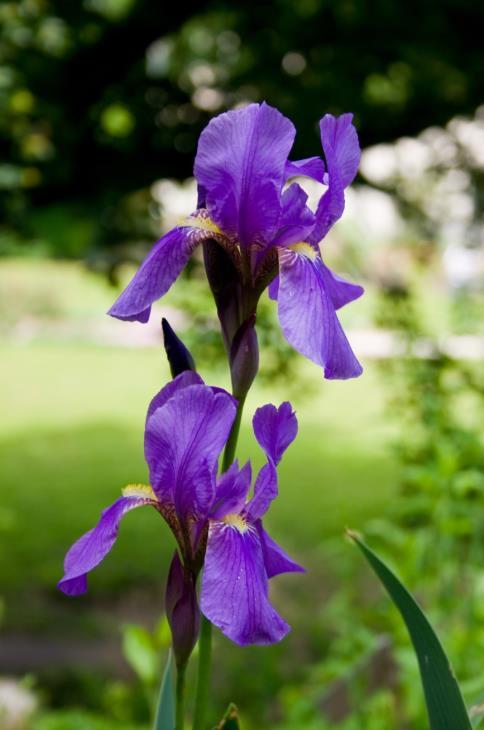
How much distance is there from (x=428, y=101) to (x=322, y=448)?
5675mm

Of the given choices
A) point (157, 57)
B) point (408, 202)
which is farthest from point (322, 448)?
point (157, 57)

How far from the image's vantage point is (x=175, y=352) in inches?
30.4

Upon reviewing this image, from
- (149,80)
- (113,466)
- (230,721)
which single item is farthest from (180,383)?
(113,466)

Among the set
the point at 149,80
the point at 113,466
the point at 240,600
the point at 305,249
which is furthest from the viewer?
the point at 113,466

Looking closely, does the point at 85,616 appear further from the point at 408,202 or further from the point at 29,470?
the point at 29,470

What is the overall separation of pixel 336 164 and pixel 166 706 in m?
0.49

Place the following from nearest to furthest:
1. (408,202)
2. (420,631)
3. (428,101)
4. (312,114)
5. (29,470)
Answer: (420,631)
(312,114)
(428,101)
(408,202)
(29,470)

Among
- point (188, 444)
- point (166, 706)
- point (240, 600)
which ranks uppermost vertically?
point (188, 444)

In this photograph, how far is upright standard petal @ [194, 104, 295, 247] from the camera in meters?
0.75

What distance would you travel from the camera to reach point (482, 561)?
241 cm

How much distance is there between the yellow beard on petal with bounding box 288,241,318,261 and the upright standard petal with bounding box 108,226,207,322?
0.07 meters

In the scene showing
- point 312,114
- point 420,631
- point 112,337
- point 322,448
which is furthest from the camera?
point 112,337

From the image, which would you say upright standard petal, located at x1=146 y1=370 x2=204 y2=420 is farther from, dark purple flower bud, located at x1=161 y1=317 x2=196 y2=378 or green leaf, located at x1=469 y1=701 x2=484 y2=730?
green leaf, located at x1=469 y1=701 x2=484 y2=730

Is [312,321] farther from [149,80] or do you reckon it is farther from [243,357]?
[149,80]
